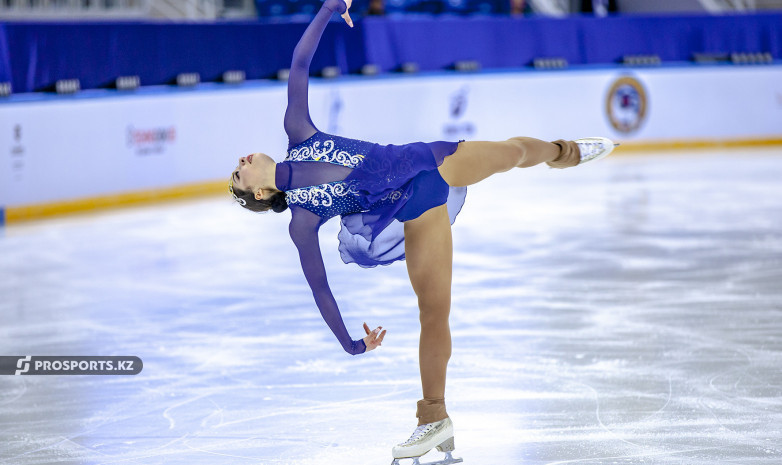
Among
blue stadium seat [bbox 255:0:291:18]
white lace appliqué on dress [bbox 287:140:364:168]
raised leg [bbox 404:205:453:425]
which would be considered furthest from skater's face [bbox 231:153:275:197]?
blue stadium seat [bbox 255:0:291:18]

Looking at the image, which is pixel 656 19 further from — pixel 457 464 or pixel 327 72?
pixel 457 464

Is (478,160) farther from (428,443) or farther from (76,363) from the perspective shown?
(76,363)

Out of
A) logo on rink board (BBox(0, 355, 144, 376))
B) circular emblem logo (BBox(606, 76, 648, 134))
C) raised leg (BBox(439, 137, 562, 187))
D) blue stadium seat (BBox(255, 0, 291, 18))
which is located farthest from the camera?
blue stadium seat (BBox(255, 0, 291, 18))

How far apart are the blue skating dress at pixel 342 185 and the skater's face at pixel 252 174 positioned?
0.16 feet

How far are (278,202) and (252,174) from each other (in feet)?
0.51

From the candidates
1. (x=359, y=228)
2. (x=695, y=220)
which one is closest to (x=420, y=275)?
(x=359, y=228)

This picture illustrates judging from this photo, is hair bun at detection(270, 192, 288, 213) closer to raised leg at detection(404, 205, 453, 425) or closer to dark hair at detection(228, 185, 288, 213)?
dark hair at detection(228, 185, 288, 213)

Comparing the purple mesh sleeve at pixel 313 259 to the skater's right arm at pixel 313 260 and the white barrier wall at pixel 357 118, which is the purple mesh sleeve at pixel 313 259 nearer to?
the skater's right arm at pixel 313 260

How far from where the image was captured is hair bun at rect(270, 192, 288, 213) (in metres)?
3.26

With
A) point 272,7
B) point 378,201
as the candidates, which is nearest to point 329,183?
point 378,201

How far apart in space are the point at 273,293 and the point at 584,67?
9508 mm

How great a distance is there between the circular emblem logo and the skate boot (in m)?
12.0

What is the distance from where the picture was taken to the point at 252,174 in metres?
3.18

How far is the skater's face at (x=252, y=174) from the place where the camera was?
3184mm
